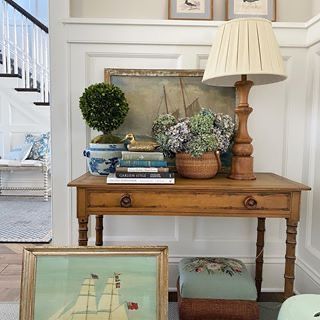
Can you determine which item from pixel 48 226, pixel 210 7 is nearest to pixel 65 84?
pixel 210 7

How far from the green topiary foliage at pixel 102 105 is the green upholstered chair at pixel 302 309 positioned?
1066 mm

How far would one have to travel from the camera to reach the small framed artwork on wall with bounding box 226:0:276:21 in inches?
73.0

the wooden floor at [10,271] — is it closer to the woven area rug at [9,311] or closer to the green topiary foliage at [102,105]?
the woven area rug at [9,311]

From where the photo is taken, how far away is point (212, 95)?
1.85 m

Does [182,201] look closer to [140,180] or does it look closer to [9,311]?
[140,180]

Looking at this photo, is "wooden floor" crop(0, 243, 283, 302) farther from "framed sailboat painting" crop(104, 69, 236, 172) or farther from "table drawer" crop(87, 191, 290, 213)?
"framed sailboat painting" crop(104, 69, 236, 172)

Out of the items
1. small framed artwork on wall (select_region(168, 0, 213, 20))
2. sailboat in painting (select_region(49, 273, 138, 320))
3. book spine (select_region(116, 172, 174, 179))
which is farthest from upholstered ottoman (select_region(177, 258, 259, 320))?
small framed artwork on wall (select_region(168, 0, 213, 20))

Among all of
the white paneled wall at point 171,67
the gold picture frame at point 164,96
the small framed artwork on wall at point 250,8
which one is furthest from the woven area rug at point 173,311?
the small framed artwork on wall at point 250,8

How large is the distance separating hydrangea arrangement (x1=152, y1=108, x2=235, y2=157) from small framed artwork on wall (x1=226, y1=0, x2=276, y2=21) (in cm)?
69

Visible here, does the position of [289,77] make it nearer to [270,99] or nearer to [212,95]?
[270,99]

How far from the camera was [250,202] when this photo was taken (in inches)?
54.0

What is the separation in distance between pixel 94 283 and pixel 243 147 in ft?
2.87

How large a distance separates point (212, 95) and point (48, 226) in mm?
2247

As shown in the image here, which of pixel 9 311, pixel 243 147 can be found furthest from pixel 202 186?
pixel 9 311
